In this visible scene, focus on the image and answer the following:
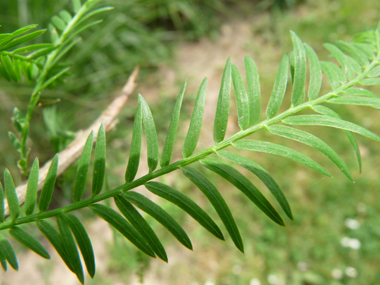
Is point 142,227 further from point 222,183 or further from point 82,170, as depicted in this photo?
point 222,183

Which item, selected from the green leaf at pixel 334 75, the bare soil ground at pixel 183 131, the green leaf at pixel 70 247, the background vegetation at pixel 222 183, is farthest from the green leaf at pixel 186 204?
the bare soil ground at pixel 183 131

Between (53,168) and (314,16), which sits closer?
(53,168)

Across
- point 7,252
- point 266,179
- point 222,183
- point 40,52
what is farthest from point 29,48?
point 222,183

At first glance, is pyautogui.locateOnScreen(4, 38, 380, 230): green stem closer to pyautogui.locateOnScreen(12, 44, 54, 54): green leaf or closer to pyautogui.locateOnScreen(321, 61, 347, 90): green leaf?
pyautogui.locateOnScreen(321, 61, 347, 90): green leaf

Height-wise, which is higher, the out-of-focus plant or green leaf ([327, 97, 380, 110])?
the out-of-focus plant

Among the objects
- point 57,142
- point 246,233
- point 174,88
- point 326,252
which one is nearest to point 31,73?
point 57,142

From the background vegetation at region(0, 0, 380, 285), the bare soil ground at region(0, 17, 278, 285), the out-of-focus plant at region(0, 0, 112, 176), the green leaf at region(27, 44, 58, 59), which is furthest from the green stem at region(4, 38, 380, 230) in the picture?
the bare soil ground at region(0, 17, 278, 285)

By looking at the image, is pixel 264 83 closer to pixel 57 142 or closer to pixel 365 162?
pixel 365 162
